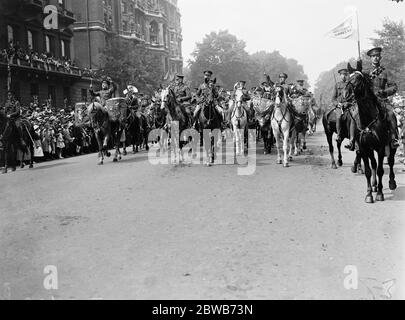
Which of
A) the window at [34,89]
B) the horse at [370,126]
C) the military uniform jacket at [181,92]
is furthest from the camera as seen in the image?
the window at [34,89]

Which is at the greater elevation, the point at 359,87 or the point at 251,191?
the point at 359,87

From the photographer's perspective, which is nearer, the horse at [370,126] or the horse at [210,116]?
the horse at [370,126]

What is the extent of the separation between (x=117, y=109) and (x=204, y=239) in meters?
12.9

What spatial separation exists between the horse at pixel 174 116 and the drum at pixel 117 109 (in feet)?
9.42

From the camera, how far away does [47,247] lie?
22.7 ft

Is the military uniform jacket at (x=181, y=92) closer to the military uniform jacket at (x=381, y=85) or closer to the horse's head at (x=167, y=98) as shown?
the horse's head at (x=167, y=98)

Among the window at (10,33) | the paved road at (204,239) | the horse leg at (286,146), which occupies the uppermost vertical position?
the window at (10,33)

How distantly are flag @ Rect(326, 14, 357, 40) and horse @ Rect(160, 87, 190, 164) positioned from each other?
558cm

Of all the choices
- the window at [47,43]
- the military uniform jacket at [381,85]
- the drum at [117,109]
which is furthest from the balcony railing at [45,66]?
the military uniform jacket at [381,85]

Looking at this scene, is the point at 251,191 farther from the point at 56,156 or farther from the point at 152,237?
the point at 56,156

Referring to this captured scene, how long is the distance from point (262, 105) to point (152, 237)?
40.1ft

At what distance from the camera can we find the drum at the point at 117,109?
61.4 feet

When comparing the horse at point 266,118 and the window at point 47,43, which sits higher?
the window at point 47,43

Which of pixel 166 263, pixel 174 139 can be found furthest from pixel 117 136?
pixel 166 263
